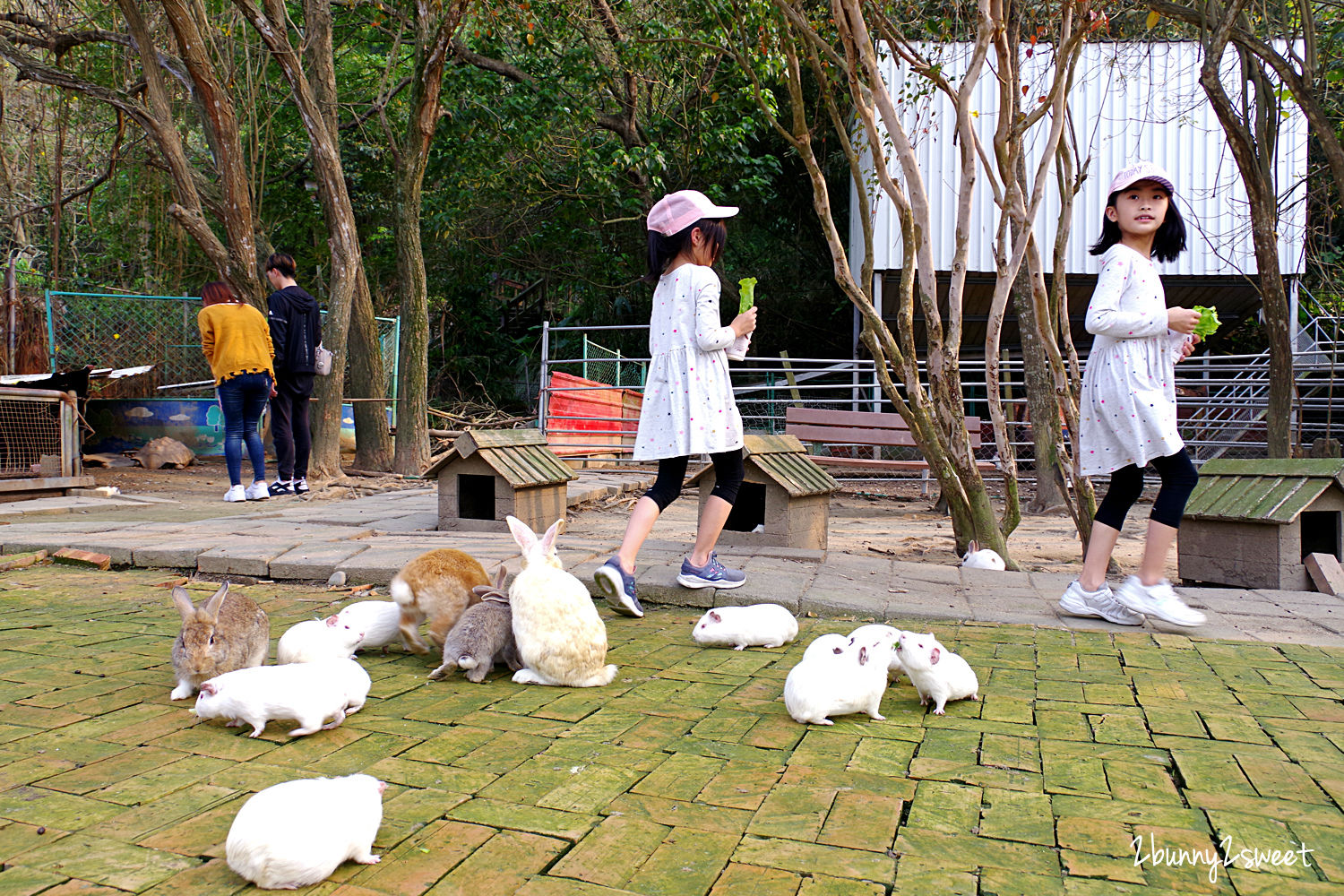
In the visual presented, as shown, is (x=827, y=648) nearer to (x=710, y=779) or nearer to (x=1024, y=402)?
(x=710, y=779)

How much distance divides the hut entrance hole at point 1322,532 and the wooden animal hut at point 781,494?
2.96 meters

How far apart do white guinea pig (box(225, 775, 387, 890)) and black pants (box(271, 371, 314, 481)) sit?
7.33 meters

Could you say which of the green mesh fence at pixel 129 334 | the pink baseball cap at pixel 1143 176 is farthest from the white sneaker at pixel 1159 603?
the green mesh fence at pixel 129 334

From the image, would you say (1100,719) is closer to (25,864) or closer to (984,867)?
(984,867)

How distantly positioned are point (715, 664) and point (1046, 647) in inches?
54.3

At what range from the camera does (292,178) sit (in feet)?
56.3

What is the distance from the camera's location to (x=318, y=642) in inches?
124

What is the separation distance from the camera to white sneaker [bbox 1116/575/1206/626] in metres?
3.93

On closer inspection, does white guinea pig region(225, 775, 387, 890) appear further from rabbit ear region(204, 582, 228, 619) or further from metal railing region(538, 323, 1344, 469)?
metal railing region(538, 323, 1344, 469)

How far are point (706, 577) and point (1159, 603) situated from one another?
200 centimetres

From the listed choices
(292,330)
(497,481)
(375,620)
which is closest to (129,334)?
(292,330)

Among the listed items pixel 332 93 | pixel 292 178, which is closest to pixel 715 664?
pixel 332 93

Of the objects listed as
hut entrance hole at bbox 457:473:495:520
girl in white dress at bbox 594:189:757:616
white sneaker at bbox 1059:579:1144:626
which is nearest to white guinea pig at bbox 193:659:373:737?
girl in white dress at bbox 594:189:757:616

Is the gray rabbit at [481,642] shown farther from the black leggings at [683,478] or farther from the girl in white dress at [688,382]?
the black leggings at [683,478]
